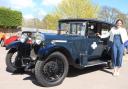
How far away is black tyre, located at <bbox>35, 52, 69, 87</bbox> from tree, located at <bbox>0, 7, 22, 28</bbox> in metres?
21.3

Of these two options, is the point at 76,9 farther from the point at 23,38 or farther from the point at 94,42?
the point at 23,38

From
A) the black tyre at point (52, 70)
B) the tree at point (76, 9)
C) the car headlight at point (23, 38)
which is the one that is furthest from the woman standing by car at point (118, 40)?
the tree at point (76, 9)

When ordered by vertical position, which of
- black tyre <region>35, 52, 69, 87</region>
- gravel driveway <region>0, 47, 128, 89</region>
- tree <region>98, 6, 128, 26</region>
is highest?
tree <region>98, 6, 128, 26</region>

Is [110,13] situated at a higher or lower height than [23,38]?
higher

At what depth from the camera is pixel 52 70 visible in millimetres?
6875

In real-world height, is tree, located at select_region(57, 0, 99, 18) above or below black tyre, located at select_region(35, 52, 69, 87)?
above

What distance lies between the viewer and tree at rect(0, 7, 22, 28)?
90.0 ft

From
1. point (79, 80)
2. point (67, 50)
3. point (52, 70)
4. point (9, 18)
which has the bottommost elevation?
point (79, 80)

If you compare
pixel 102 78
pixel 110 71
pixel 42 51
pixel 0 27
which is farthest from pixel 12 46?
pixel 0 27

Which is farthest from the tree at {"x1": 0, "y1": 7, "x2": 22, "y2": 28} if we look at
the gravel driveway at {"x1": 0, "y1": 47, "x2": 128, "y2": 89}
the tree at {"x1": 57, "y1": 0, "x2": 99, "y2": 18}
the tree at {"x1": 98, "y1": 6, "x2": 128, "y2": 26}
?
the tree at {"x1": 98, "y1": 6, "x2": 128, "y2": 26}

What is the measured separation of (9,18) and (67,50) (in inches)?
865

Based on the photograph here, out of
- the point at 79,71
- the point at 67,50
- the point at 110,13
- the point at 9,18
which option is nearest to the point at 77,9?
the point at 9,18

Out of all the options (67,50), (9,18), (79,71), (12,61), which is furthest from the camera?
(9,18)

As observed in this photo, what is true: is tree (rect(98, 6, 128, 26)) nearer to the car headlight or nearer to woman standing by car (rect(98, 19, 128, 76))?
woman standing by car (rect(98, 19, 128, 76))
